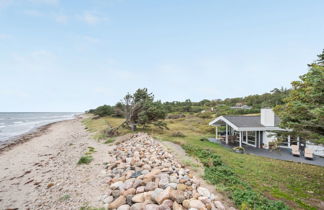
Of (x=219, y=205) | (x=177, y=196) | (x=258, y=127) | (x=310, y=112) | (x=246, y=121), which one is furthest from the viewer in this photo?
(x=246, y=121)

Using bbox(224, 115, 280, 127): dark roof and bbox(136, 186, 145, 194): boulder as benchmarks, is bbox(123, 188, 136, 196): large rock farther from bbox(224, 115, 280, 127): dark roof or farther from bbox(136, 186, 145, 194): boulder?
bbox(224, 115, 280, 127): dark roof

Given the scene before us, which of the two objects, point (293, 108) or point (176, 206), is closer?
point (176, 206)

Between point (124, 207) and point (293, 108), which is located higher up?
point (293, 108)

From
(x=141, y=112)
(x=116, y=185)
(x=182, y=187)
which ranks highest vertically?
(x=141, y=112)

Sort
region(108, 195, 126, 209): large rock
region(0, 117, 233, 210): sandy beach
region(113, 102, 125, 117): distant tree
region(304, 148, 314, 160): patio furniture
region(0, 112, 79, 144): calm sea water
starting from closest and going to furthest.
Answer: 1. region(108, 195, 126, 209): large rock
2. region(0, 117, 233, 210): sandy beach
3. region(304, 148, 314, 160): patio furniture
4. region(113, 102, 125, 117): distant tree
5. region(0, 112, 79, 144): calm sea water

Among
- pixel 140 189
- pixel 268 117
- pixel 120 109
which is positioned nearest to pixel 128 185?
pixel 140 189

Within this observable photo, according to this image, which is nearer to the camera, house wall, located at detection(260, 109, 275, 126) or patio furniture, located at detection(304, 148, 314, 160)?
patio furniture, located at detection(304, 148, 314, 160)

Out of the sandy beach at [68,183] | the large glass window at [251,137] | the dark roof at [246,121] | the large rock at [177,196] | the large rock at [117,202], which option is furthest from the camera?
the large glass window at [251,137]

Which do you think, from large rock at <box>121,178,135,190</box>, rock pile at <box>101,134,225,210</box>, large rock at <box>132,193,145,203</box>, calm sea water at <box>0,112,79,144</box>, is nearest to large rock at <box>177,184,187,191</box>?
rock pile at <box>101,134,225,210</box>

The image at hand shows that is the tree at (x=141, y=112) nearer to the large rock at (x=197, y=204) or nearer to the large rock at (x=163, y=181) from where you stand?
the large rock at (x=163, y=181)

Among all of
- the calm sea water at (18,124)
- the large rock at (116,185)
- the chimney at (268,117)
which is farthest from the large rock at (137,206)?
the calm sea water at (18,124)

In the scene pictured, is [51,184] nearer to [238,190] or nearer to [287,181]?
[238,190]

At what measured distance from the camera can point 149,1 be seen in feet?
47.6

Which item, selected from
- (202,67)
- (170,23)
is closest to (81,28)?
(170,23)
